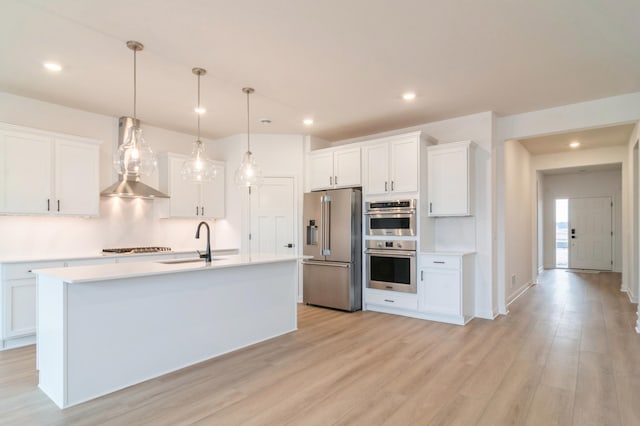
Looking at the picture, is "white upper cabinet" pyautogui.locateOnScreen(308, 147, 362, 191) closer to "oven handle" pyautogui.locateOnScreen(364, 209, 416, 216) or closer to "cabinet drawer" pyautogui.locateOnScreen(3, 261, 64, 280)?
"oven handle" pyautogui.locateOnScreen(364, 209, 416, 216)

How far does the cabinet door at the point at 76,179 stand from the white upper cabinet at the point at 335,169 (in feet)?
9.73

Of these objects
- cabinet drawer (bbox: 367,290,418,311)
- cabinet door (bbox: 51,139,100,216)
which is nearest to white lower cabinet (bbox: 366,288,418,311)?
cabinet drawer (bbox: 367,290,418,311)

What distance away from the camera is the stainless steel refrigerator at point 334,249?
5.18 meters

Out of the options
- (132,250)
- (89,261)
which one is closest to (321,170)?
(132,250)

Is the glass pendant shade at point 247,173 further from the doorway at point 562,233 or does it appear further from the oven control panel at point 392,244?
the doorway at point 562,233

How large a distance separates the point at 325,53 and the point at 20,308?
394cm

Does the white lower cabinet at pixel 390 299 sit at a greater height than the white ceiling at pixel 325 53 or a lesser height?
lesser

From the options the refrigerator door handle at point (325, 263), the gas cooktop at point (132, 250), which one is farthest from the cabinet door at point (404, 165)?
the gas cooktop at point (132, 250)

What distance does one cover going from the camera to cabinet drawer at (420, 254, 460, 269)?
446 cm

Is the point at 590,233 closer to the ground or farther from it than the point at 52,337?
farther from it

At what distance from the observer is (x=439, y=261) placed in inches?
181

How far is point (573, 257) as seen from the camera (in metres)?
9.80

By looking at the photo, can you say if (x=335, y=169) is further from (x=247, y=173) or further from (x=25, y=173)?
(x=25, y=173)

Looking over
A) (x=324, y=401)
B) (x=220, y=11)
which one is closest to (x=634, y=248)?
(x=324, y=401)
